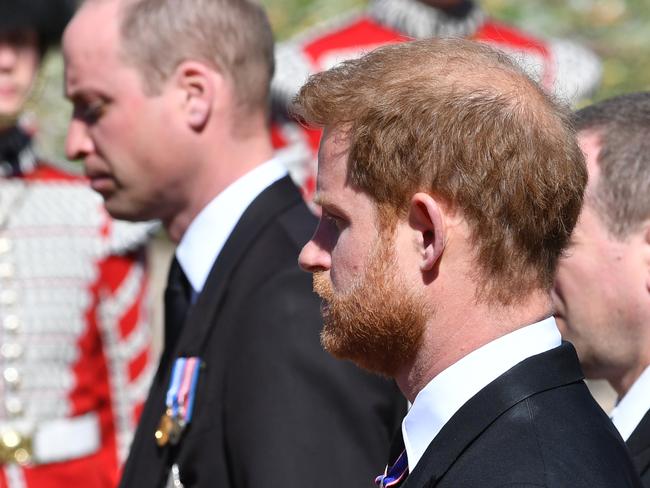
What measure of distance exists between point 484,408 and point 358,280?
28 centimetres

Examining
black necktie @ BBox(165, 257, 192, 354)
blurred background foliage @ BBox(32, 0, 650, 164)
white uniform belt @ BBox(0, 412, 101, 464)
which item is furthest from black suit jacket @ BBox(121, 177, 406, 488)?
blurred background foliage @ BBox(32, 0, 650, 164)

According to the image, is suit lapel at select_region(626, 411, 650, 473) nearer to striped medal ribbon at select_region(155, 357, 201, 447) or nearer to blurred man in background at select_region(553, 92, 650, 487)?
blurred man in background at select_region(553, 92, 650, 487)

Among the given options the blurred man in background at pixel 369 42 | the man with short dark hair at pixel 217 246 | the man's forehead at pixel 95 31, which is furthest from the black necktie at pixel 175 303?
the blurred man in background at pixel 369 42

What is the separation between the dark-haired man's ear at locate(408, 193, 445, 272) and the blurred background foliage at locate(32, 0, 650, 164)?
133 inches

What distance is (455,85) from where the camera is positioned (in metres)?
1.70

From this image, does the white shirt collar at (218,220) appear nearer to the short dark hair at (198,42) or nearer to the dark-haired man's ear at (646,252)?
the short dark hair at (198,42)

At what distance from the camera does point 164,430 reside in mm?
2514

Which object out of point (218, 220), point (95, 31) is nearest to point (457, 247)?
point (218, 220)

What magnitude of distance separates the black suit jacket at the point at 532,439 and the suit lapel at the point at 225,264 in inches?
39.6

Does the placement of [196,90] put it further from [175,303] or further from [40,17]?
[40,17]

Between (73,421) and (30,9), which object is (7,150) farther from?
(73,421)

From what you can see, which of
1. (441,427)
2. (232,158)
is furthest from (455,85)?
(232,158)

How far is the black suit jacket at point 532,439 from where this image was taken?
151 cm

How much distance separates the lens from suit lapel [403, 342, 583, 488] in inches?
62.4
